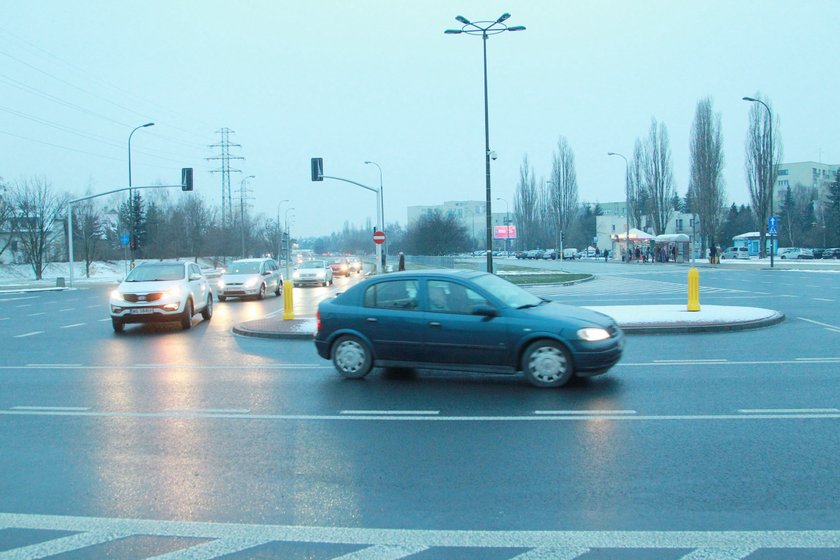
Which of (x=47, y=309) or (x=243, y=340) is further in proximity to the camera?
(x=47, y=309)

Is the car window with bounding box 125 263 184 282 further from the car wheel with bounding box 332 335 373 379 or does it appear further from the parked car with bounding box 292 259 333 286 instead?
the parked car with bounding box 292 259 333 286

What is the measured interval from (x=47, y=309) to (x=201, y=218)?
58.3 metres

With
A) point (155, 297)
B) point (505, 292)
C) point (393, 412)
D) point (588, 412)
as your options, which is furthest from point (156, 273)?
point (588, 412)

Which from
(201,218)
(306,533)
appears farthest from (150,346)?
(201,218)

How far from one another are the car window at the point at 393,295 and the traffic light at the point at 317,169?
23.7 m

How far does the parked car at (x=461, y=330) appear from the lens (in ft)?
28.3

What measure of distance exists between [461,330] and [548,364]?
3.87 ft

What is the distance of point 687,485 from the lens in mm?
5117

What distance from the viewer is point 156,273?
17922mm

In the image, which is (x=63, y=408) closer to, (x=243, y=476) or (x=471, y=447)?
(x=243, y=476)

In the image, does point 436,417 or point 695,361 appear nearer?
point 436,417

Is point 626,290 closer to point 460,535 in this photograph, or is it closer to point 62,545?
point 460,535

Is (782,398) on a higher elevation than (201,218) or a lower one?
lower

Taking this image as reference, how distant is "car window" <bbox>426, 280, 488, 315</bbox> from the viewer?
29.7 feet
